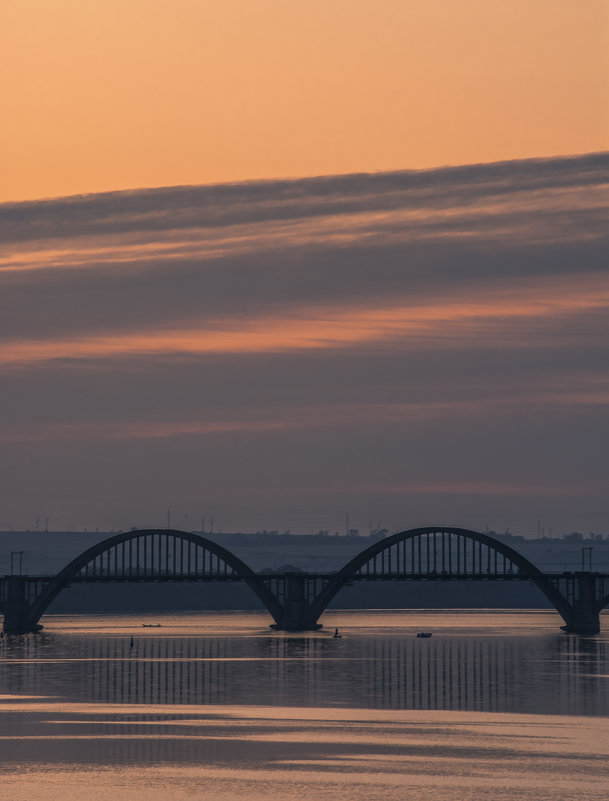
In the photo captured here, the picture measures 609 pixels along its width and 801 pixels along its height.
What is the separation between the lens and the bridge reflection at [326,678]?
12900 centimetres

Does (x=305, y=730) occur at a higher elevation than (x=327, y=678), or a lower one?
lower

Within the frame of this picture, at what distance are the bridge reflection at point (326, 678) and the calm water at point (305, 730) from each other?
0.23m

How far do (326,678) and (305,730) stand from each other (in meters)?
44.8

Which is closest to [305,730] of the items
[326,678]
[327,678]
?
[326,678]

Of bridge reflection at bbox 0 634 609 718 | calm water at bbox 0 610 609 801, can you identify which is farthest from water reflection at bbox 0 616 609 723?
calm water at bbox 0 610 609 801

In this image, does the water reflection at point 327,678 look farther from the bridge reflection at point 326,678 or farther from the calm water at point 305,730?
the calm water at point 305,730

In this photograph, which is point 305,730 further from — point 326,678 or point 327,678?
point 327,678

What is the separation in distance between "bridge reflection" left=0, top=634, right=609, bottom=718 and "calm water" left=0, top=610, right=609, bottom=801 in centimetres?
23

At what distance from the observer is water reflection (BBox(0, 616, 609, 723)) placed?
129000mm

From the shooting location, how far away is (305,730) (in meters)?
107

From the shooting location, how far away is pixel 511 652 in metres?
199

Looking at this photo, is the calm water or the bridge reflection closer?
the calm water

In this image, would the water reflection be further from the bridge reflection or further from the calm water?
the calm water

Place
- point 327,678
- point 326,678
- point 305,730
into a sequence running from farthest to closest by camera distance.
A: 1. point 327,678
2. point 326,678
3. point 305,730
